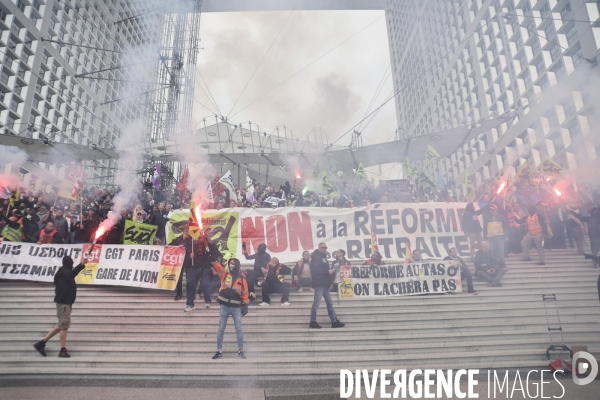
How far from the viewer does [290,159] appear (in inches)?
826

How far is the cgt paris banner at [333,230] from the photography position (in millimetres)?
12312

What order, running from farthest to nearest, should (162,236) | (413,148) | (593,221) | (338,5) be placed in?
(338,5) < (413,148) < (162,236) < (593,221)

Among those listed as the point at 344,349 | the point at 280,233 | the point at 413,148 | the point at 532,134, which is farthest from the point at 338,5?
the point at 344,349

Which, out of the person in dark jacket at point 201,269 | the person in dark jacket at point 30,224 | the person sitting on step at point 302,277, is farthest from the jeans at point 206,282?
the person in dark jacket at point 30,224

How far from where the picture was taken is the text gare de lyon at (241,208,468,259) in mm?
12406

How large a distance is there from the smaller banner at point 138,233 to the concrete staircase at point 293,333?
1801 millimetres

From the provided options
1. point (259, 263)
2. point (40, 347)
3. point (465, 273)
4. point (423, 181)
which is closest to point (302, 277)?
point (259, 263)

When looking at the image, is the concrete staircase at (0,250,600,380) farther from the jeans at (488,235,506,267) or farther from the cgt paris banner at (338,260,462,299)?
the jeans at (488,235,506,267)

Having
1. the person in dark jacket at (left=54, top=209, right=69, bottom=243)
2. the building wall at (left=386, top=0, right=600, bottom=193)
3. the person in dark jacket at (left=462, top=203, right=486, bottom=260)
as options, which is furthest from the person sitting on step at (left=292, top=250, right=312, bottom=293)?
the building wall at (left=386, top=0, right=600, bottom=193)

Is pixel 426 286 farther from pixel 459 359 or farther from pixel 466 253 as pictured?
pixel 466 253

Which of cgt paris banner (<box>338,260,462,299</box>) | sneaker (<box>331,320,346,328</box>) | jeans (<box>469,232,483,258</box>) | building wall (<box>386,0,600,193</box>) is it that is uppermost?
building wall (<box>386,0,600,193</box>)

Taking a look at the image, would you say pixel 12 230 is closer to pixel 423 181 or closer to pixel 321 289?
pixel 321 289

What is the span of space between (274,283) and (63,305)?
4624 mm

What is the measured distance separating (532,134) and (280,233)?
74.7 ft
